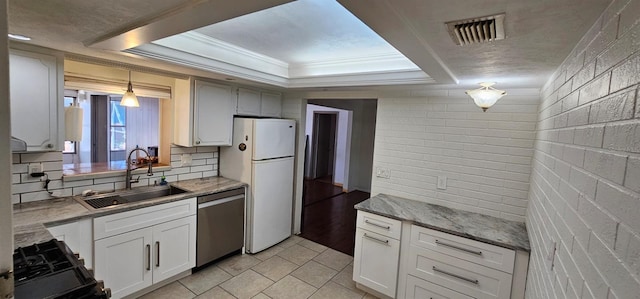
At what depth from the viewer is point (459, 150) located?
9.20ft

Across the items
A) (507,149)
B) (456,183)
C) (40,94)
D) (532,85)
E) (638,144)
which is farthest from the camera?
(456,183)

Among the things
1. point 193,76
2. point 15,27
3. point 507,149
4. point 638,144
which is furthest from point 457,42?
point 193,76

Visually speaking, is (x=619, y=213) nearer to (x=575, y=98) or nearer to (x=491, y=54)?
(x=575, y=98)

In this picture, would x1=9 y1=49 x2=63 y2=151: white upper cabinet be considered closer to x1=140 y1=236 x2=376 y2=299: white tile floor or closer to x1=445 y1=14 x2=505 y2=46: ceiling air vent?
x1=140 y1=236 x2=376 y2=299: white tile floor

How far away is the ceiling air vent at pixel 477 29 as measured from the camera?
1.09 meters

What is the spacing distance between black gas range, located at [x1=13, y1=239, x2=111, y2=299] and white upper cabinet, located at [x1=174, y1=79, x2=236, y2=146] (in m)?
1.64

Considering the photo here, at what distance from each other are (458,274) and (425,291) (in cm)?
33

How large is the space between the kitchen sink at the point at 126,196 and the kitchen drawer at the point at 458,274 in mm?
2309

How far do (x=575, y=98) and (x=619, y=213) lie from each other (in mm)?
701

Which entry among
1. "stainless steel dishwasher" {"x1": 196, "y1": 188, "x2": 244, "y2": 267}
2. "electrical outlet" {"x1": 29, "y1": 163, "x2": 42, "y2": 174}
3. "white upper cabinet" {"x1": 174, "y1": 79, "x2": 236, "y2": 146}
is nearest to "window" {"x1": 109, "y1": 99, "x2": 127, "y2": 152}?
"white upper cabinet" {"x1": 174, "y1": 79, "x2": 236, "y2": 146}

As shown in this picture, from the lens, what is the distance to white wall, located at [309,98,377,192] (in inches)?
259

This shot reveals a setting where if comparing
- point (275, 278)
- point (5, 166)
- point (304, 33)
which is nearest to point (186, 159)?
point (275, 278)

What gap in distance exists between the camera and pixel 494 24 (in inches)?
43.6

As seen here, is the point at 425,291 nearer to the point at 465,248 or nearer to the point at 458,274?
the point at 458,274
